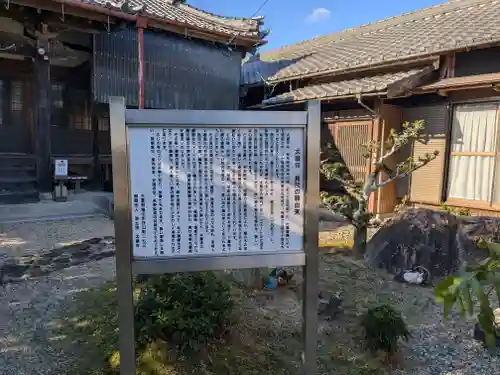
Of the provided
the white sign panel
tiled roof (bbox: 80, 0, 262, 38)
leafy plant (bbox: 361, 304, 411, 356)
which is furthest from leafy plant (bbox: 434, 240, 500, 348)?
tiled roof (bbox: 80, 0, 262, 38)

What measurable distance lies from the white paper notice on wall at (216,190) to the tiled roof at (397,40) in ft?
21.7

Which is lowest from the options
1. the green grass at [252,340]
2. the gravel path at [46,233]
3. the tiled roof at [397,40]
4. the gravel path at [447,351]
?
the gravel path at [447,351]

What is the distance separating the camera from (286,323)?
3.93 meters

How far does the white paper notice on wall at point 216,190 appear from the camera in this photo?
256cm

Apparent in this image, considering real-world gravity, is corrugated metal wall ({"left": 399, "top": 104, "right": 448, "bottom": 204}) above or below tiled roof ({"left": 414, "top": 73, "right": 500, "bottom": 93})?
below

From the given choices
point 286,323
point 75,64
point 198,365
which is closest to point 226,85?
point 75,64

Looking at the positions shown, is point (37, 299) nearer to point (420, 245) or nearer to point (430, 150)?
point (420, 245)

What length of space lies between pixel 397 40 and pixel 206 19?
5532mm

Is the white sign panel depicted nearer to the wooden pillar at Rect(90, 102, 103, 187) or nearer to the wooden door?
the wooden pillar at Rect(90, 102, 103, 187)

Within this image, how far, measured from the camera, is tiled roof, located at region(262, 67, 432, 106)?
26.3 ft

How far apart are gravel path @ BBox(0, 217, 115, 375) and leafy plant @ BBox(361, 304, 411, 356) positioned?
8.43ft

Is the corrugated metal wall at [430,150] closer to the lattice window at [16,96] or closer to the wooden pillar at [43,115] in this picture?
the wooden pillar at [43,115]

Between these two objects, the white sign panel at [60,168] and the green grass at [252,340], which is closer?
the green grass at [252,340]

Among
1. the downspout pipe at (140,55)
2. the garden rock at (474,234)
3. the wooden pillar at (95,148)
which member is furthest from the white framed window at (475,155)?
the wooden pillar at (95,148)
